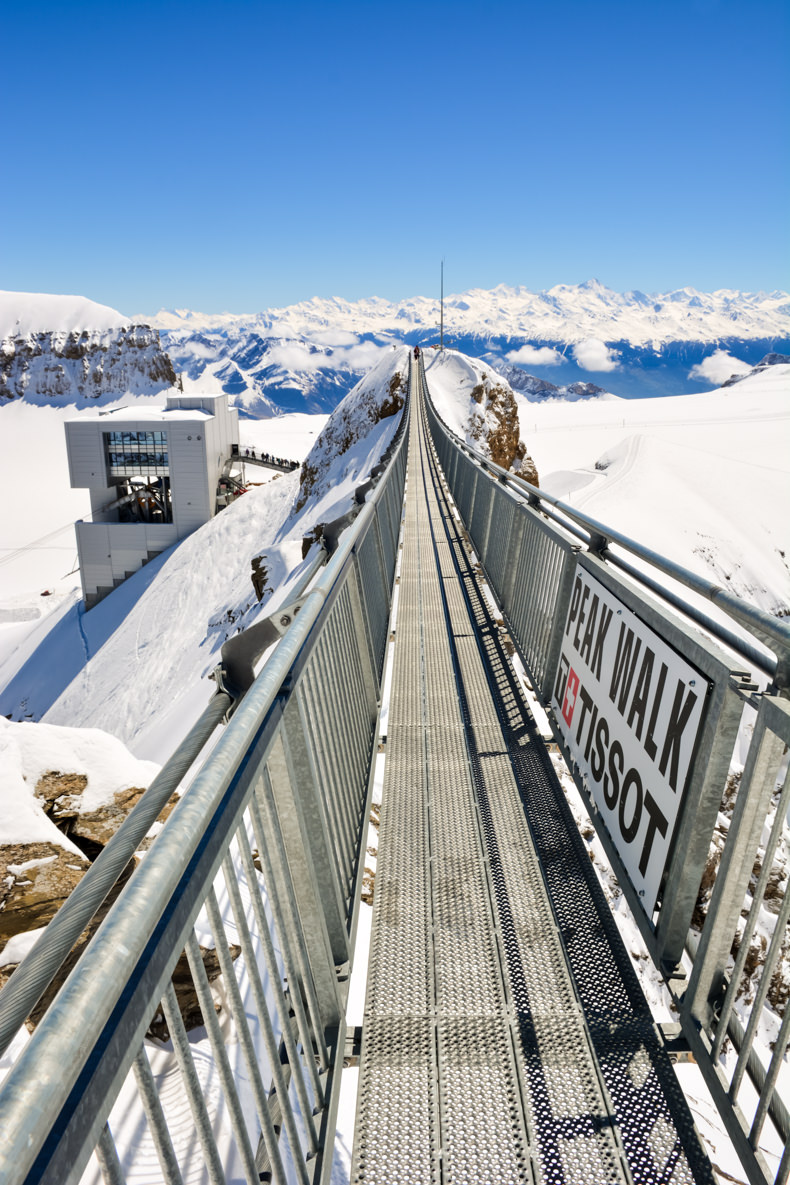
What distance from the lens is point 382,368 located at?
54375mm

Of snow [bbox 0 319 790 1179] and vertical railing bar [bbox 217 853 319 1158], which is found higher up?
vertical railing bar [bbox 217 853 319 1158]

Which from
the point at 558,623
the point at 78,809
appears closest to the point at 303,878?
the point at 558,623

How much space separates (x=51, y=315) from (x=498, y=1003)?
15130 cm

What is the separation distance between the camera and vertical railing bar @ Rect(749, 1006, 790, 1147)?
2008mm

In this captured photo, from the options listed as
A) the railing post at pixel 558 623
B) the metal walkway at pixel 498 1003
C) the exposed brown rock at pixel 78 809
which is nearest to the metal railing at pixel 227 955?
the metal walkway at pixel 498 1003

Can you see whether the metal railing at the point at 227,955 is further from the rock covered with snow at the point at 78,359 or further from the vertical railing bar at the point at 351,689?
the rock covered with snow at the point at 78,359

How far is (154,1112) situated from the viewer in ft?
3.51

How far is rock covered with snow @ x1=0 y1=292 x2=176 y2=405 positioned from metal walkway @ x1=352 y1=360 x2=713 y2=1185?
424 ft

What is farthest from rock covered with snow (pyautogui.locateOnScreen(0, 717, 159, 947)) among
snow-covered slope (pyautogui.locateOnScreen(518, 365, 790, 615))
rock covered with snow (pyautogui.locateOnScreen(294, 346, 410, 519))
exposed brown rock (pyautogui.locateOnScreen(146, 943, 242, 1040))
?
snow-covered slope (pyautogui.locateOnScreen(518, 365, 790, 615))

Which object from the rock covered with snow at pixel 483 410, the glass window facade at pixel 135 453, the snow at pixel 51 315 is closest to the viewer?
the rock covered with snow at pixel 483 410

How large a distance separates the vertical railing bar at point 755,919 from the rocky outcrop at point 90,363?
13124 centimetres

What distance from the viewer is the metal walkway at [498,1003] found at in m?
2.46

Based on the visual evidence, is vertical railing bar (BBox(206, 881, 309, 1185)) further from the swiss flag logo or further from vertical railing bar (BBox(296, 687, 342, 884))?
the swiss flag logo

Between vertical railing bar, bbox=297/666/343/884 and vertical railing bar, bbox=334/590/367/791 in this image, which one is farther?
vertical railing bar, bbox=334/590/367/791
